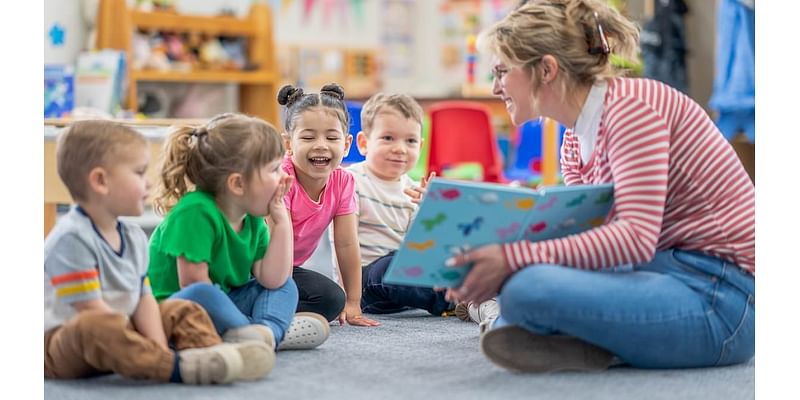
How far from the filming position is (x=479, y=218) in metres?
1.42

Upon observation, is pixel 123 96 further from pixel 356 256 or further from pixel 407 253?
pixel 407 253

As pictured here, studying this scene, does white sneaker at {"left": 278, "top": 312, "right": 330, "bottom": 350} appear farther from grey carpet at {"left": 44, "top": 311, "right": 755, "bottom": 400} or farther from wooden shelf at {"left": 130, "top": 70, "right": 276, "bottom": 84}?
wooden shelf at {"left": 130, "top": 70, "right": 276, "bottom": 84}

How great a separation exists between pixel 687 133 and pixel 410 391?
0.59 m

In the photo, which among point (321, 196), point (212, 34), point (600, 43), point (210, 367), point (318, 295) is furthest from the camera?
point (212, 34)

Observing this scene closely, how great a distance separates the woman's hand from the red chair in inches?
121

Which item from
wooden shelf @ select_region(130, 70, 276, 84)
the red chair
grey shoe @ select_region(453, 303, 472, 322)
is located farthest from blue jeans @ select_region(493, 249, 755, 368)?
wooden shelf @ select_region(130, 70, 276, 84)

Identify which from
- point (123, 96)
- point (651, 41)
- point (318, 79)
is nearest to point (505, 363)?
point (123, 96)

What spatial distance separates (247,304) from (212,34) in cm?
350

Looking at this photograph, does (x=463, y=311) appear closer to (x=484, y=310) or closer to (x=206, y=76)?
(x=484, y=310)

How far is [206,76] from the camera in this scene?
4910 mm

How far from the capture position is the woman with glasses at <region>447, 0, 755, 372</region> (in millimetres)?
1423

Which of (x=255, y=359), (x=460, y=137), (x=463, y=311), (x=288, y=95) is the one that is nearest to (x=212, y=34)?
(x=460, y=137)

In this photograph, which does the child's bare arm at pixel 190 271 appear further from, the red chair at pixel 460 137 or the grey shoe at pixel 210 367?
the red chair at pixel 460 137

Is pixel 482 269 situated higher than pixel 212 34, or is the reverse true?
pixel 212 34
